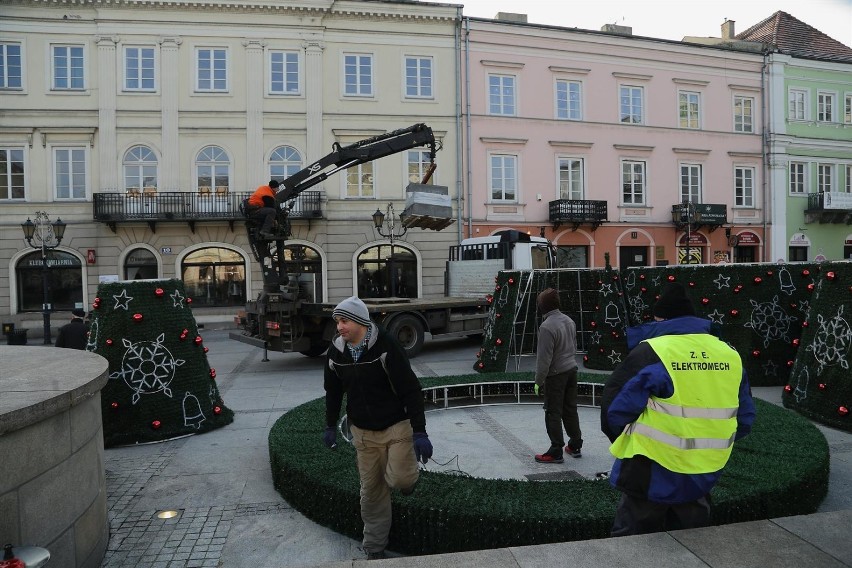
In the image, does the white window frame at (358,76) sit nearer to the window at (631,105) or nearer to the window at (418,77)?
the window at (418,77)

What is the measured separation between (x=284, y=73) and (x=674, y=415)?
76.3 ft

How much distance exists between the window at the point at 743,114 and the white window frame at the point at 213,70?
77.6 ft

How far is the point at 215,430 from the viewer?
295 inches

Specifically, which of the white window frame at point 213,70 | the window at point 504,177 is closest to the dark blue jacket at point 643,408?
the window at point 504,177

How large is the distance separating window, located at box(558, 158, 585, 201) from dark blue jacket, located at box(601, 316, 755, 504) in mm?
23720

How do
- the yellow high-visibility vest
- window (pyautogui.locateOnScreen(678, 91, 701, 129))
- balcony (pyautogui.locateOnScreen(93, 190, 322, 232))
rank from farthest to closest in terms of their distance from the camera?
window (pyautogui.locateOnScreen(678, 91, 701, 129)) → balcony (pyautogui.locateOnScreen(93, 190, 322, 232)) → the yellow high-visibility vest

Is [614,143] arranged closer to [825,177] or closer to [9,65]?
[825,177]

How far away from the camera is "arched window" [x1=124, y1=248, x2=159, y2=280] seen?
2262 cm

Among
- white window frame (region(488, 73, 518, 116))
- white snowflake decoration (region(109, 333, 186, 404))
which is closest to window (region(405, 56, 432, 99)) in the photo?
white window frame (region(488, 73, 518, 116))

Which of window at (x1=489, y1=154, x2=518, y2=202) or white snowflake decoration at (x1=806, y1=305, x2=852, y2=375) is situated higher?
window at (x1=489, y1=154, x2=518, y2=202)

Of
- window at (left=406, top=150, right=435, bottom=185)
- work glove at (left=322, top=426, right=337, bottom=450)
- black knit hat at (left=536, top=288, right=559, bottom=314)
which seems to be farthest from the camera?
window at (left=406, top=150, right=435, bottom=185)

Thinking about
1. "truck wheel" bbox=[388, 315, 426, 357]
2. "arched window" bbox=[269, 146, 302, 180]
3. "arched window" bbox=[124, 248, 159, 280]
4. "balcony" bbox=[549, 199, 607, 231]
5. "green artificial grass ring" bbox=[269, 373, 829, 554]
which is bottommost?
"green artificial grass ring" bbox=[269, 373, 829, 554]

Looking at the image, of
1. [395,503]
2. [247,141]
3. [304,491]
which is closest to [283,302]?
[304,491]

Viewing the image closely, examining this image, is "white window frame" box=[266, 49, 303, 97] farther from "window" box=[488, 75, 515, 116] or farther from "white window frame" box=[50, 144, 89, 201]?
"window" box=[488, 75, 515, 116]
